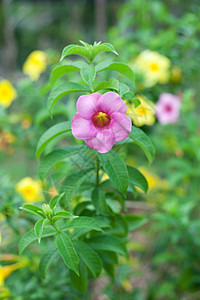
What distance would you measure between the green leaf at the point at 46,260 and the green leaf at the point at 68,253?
0.36 ft

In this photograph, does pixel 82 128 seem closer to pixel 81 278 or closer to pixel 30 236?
pixel 30 236

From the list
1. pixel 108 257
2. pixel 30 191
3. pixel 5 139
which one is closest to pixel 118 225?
pixel 108 257

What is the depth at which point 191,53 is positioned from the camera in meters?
1.70

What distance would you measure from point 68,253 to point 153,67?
1.07 m

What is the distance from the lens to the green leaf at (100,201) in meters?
0.63

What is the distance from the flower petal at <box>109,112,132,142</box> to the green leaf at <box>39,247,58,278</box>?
A: 1.05 ft

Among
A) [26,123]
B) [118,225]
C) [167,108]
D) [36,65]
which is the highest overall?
[36,65]

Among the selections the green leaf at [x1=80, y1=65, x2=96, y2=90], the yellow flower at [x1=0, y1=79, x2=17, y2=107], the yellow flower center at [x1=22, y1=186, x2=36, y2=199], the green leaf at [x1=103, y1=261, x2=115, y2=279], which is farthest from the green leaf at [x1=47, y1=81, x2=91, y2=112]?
the yellow flower at [x1=0, y1=79, x2=17, y2=107]

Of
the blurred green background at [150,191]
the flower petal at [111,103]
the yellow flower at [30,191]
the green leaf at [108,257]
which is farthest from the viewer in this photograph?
the yellow flower at [30,191]

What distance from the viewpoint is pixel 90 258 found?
0.61 metres

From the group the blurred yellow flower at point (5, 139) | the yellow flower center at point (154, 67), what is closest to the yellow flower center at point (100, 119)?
the yellow flower center at point (154, 67)

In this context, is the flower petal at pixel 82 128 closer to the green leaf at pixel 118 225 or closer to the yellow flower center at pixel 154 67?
the green leaf at pixel 118 225

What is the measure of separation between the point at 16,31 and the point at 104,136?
27.9ft

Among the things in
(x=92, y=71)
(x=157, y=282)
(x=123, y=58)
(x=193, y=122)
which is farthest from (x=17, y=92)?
(x=157, y=282)
